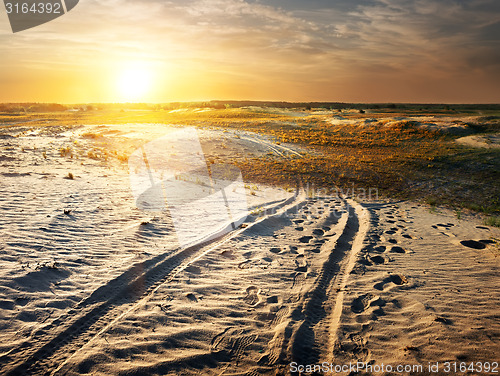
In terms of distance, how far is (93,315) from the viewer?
4301mm

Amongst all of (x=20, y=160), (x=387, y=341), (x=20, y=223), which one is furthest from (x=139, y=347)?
(x=20, y=160)

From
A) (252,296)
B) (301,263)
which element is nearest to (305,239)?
(301,263)

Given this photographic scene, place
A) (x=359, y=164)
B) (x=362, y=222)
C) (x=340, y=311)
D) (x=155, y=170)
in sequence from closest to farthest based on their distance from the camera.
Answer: (x=340, y=311) → (x=362, y=222) → (x=155, y=170) → (x=359, y=164)

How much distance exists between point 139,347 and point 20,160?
47.9ft

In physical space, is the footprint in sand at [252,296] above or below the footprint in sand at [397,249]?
above

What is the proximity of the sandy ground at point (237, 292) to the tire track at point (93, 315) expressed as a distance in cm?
2

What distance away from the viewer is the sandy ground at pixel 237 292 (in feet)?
12.2

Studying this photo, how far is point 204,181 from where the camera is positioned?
13.6 metres

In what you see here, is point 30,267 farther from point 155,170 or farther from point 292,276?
point 155,170

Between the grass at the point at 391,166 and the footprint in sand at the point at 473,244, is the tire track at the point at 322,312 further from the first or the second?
the grass at the point at 391,166

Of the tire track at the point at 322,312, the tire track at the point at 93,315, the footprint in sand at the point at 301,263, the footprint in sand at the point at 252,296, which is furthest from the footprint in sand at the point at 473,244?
the tire track at the point at 93,315

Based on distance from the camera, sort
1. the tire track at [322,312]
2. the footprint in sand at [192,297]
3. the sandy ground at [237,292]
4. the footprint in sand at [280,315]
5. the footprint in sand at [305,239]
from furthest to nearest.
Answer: the footprint in sand at [305,239], the footprint in sand at [192,297], the footprint in sand at [280,315], the tire track at [322,312], the sandy ground at [237,292]

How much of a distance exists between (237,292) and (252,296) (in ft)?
0.93

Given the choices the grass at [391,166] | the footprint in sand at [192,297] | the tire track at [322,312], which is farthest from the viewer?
the grass at [391,166]
